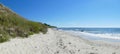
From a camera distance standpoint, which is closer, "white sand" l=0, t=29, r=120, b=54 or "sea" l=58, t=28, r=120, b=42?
"white sand" l=0, t=29, r=120, b=54

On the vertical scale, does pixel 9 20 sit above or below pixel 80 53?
above

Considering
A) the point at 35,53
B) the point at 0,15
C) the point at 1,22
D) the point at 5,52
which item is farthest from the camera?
the point at 0,15

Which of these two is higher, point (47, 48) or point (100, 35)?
point (47, 48)

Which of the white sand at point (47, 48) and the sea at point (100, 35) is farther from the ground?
the white sand at point (47, 48)

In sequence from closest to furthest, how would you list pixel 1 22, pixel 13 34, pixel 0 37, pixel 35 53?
→ pixel 35 53 < pixel 0 37 < pixel 13 34 < pixel 1 22

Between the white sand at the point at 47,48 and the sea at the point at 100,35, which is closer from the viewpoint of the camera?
the white sand at the point at 47,48

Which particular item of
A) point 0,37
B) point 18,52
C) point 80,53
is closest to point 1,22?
point 0,37

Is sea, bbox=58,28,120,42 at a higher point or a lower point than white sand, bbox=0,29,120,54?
lower

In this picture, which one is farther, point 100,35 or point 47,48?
point 100,35

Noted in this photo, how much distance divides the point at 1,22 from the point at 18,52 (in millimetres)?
6218

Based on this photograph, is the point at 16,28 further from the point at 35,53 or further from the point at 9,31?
the point at 35,53

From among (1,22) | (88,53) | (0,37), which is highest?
(1,22)

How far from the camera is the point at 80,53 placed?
9.87m

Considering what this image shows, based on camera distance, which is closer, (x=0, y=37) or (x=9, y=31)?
(x=0, y=37)
